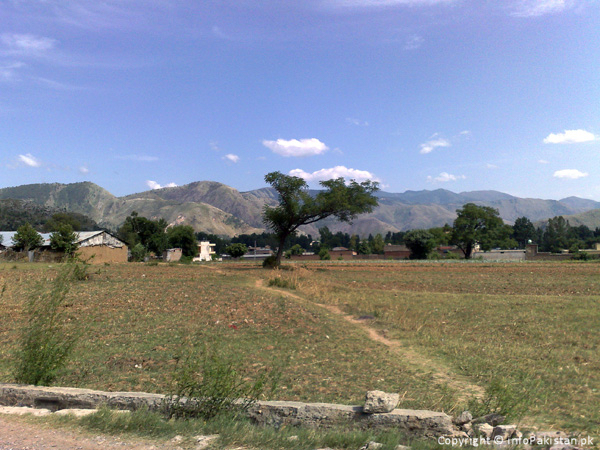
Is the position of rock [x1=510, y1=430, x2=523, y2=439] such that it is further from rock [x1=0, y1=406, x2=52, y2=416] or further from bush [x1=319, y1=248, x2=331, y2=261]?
bush [x1=319, y1=248, x2=331, y2=261]

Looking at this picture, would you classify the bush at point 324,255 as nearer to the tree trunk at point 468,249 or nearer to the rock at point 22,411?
the tree trunk at point 468,249

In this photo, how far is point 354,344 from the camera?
460 inches

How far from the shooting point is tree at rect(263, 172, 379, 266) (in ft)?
140

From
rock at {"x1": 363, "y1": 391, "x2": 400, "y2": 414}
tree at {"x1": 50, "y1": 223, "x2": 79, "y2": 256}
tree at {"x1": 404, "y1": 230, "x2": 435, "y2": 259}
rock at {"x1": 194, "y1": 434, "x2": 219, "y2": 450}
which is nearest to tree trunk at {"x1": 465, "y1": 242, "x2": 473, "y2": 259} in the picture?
tree at {"x1": 404, "y1": 230, "x2": 435, "y2": 259}

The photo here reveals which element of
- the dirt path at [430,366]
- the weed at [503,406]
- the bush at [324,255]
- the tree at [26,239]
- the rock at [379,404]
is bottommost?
the bush at [324,255]

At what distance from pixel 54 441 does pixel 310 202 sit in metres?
38.6

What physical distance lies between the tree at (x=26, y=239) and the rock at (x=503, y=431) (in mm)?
61902

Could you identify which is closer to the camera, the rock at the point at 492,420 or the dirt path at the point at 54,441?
the dirt path at the point at 54,441

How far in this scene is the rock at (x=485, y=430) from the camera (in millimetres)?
5340

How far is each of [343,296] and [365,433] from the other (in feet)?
54.7

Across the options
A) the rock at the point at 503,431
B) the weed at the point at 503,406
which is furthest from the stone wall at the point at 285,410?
the weed at the point at 503,406

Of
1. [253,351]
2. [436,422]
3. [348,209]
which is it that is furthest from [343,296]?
[348,209]

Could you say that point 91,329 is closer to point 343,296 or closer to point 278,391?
→ point 278,391

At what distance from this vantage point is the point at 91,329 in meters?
11.5
